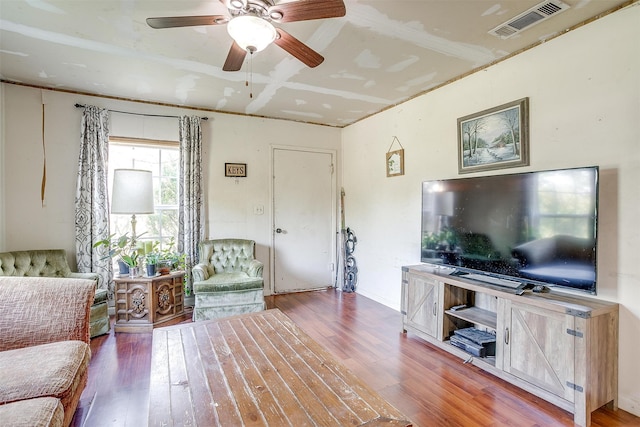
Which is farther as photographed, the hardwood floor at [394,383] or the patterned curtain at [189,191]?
the patterned curtain at [189,191]

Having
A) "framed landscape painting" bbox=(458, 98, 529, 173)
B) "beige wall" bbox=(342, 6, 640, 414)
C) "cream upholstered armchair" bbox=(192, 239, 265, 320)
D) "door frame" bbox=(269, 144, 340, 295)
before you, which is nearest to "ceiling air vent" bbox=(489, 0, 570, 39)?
"beige wall" bbox=(342, 6, 640, 414)

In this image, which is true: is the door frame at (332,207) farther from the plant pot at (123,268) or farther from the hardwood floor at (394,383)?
the plant pot at (123,268)

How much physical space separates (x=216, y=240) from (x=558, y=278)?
3.48 metres

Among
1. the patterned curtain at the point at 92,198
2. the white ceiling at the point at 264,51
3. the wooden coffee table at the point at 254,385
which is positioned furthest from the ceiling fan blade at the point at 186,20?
the patterned curtain at the point at 92,198

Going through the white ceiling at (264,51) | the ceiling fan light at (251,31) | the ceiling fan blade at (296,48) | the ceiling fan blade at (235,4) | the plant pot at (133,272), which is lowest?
the plant pot at (133,272)

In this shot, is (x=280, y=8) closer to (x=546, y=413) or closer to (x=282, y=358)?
(x=282, y=358)

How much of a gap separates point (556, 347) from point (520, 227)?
32.0 inches

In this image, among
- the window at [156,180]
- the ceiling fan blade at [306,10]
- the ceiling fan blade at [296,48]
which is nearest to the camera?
the ceiling fan blade at [306,10]

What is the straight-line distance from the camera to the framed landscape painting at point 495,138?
2559 mm

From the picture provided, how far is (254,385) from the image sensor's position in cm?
145

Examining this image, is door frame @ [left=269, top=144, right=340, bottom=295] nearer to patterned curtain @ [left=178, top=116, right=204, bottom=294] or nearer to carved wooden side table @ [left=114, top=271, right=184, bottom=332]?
patterned curtain @ [left=178, top=116, right=204, bottom=294]

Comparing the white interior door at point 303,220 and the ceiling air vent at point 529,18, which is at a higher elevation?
the ceiling air vent at point 529,18

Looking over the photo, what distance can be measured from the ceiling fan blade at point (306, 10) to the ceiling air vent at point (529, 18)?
4.32 ft

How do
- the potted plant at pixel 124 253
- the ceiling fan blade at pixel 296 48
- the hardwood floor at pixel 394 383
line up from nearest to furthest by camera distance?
the ceiling fan blade at pixel 296 48
the hardwood floor at pixel 394 383
the potted plant at pixel 124 253
